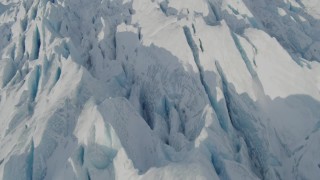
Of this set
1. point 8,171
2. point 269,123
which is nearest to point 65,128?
point 8,171

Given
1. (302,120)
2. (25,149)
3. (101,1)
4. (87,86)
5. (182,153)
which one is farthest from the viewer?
(101,1)

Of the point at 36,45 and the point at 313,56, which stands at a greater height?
the point at 36,45

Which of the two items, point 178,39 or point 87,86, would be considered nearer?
point 87,86

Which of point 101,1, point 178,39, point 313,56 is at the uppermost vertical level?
point 178,39

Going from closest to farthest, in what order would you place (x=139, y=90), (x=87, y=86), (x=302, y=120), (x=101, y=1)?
1. (x=302, y=120)
2. (x=87, y=86)
3. (x=139, y=90)
4. (x=101, y=1)

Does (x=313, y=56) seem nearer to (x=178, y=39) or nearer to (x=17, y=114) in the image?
(x=178, y=39)

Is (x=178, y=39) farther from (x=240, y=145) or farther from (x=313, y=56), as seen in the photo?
(x=313, y=56)
